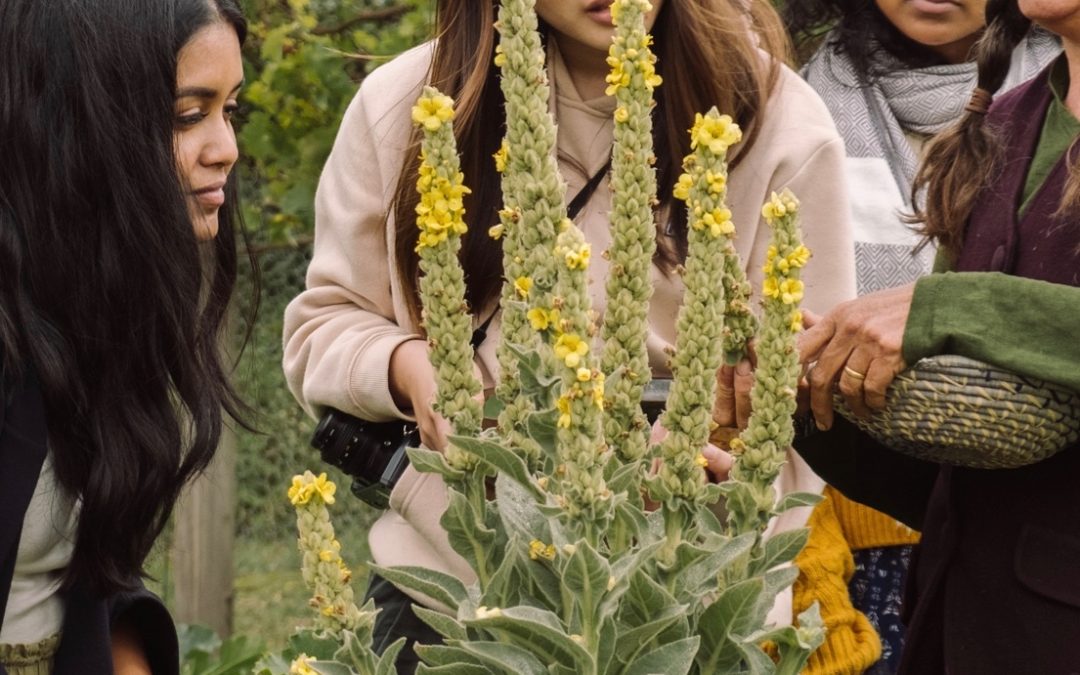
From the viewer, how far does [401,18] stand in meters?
4.93

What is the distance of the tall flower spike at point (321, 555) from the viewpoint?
4.60 ft

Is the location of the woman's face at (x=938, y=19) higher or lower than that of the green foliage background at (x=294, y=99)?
higher

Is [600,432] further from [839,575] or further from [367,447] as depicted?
[839,575]

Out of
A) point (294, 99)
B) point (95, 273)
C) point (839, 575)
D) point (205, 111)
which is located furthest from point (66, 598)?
point (294, 99)

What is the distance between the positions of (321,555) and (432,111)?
0.40 meters

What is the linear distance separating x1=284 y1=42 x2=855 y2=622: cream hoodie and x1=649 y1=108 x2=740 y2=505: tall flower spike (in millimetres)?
905

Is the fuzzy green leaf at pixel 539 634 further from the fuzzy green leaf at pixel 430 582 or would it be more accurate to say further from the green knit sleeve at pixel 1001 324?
the green knit sleeve at pixel 1001 324

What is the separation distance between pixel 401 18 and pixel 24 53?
2.99 m

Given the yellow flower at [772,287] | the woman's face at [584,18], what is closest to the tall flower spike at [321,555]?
the yellow flower at [772,287]

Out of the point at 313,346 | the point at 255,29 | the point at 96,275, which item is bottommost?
the point at 255,29

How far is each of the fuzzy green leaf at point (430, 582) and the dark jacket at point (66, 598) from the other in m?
0.61

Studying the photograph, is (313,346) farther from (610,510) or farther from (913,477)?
(610,510)

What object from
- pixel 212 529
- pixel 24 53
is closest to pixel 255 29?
pixel 212 529

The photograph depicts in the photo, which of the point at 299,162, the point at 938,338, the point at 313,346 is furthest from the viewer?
the point at 299,162
